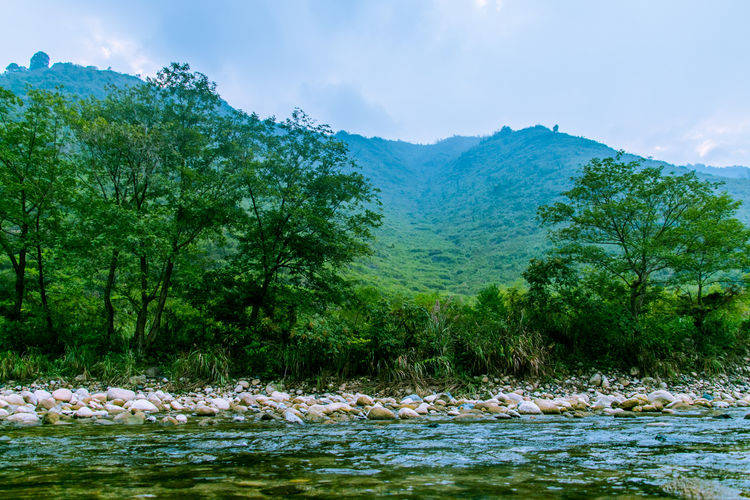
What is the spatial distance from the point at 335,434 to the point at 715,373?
1175 cm

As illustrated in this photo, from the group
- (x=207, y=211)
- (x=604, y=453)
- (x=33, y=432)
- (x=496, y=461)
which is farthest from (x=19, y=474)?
(x=207, y=211)

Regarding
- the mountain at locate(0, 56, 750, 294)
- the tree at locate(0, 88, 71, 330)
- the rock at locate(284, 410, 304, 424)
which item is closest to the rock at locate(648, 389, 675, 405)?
the rock at locate(284, 410, 304, 424)

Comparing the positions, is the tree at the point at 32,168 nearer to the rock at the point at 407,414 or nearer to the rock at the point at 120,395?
the rock at the point at 120,395

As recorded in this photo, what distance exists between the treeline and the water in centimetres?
509

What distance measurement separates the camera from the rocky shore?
6.36 meters

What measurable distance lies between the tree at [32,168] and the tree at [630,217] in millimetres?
14731

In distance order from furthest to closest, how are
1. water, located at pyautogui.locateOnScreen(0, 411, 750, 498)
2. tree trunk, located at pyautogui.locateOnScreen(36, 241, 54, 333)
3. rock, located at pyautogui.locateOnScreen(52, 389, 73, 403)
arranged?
1. tree trunk, located at pyautogui.locateOnScreen(36, 241, 54, 333)
2. rock, located at pyautogui.locateOnScreen(52, 389, 73, 403)
3. water, located at pyautogui.locateOnScreen(0, 411, 750, 498)

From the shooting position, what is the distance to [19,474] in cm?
267

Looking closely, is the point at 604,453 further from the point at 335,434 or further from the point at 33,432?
the point at 33,432

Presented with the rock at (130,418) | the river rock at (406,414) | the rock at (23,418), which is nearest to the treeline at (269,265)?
the river rock at (406,414)

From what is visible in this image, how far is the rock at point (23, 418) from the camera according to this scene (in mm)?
5370

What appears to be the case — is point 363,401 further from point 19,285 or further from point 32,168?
point 32,168

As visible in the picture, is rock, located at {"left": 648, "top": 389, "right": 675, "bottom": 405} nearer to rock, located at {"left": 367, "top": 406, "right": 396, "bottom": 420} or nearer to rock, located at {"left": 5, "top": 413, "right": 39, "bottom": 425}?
rock, located at {"left": 367, "top": 406, "right": 396, "bottom": 420}

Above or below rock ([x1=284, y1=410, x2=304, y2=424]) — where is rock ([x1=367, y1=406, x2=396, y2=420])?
below
